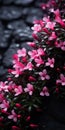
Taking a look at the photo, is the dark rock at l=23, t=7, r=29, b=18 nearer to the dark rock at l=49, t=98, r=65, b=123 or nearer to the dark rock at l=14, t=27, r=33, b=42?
the dark rock at l=14, t=27, r=33, b=42

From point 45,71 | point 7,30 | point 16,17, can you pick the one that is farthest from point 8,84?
point 16,17

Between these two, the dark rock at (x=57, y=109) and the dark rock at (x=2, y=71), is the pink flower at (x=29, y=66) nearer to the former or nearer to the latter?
the dark rock at (x=57, y=109)

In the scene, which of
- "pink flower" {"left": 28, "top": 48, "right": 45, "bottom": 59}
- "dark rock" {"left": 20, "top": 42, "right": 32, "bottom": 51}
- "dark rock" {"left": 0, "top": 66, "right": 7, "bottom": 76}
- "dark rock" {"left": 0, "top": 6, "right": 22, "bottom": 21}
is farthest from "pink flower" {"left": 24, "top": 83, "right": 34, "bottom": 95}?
"dark rock" {"left": 0, "top": 6, "right": 22, "bottom": 21}

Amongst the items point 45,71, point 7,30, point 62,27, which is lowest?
point 45,71

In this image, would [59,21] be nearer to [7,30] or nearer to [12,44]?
[12,44]

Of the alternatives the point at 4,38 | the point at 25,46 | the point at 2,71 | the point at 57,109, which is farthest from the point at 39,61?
the point at 4,38

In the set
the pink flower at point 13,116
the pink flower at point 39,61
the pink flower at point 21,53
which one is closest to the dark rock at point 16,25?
the pink flower at point 21,53

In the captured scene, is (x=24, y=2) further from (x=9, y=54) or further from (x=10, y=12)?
(x=9, y=54)
